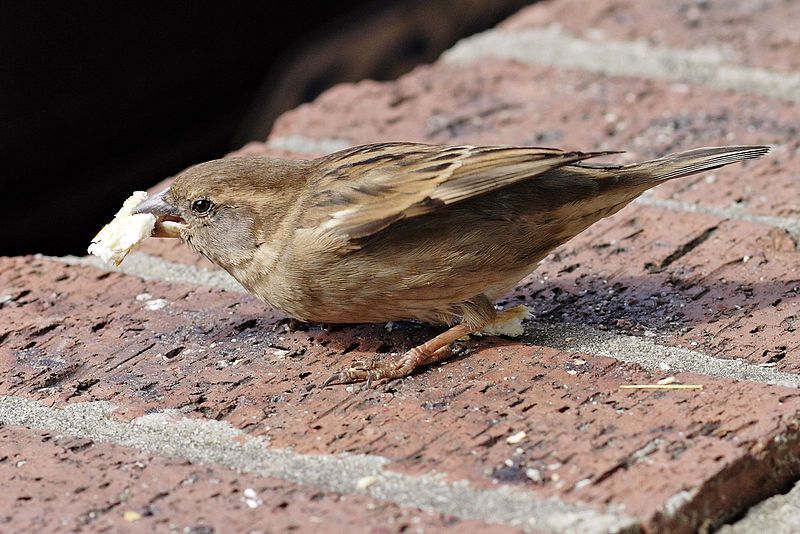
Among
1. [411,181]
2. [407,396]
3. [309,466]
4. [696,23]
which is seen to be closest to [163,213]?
[411,181]

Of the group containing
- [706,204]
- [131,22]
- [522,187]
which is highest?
[131,22]

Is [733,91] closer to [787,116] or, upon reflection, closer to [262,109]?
[787,116]

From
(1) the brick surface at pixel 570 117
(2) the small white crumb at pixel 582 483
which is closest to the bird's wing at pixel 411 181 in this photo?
(1) the brick surface at pixel 570 117

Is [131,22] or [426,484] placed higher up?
[131,22]

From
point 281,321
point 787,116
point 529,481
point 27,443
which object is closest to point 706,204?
point 787,116

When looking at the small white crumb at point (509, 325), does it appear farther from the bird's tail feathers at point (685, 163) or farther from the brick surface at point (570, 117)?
the brick surface at point (570, 117)

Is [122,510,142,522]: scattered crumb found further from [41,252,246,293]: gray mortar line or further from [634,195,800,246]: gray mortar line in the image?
[634,195,800,246]: gray mortar line

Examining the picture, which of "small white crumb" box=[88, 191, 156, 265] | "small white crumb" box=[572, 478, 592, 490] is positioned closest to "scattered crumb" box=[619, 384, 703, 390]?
"small white crumb" box=[572, 478, 592, 490]
